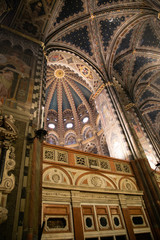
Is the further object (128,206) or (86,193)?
(128,206)

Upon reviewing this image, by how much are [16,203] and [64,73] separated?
53.8 feet

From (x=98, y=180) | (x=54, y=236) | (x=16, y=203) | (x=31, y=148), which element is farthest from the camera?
(x=98, y=180)

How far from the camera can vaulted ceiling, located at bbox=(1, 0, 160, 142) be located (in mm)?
9641

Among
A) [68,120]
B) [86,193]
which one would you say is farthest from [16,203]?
[68,120]

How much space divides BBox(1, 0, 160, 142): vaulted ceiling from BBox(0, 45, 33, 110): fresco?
2976mm

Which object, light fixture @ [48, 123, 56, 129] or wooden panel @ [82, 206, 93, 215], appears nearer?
wooden panel @ [82, 206, 93, 215]

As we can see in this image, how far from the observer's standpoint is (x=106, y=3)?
10625mm

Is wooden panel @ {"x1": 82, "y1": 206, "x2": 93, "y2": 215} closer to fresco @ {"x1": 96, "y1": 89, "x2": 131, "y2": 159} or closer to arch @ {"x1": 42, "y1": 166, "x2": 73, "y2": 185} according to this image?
arch @ {"x1": 42, "y1": 166, "x2": 73, "y2": 185}

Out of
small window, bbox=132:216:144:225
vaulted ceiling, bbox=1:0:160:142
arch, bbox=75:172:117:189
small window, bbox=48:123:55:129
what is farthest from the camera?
small window, bbox=48:123:55:129

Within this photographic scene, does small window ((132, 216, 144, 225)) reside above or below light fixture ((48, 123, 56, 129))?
below

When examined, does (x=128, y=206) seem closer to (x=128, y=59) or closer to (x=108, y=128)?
(x=108, y=128)

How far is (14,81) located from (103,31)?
8.35 metres

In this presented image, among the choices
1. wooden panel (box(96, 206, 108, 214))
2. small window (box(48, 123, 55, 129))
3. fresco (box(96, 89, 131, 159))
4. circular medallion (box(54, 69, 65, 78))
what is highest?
circular medallion (box(54, 69, 65, 78))

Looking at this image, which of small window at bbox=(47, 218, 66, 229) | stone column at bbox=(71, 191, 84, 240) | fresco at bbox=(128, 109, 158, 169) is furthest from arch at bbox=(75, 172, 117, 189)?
fresco at bbox=(128, 109, 158, 169)
